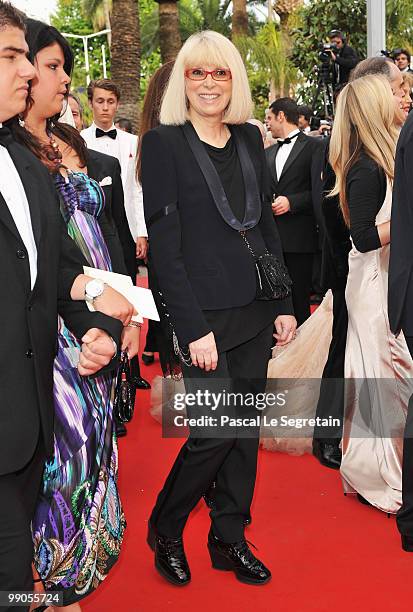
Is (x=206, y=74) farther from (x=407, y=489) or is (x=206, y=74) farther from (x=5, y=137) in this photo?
(x=407, y=489)

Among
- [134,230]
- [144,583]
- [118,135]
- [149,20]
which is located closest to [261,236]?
[144,583]

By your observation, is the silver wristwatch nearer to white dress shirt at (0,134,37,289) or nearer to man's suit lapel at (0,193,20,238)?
white dress shirt at (0,134,37,289)

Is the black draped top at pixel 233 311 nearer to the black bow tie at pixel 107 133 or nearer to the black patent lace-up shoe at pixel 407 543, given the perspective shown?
the black patent lace-up shoe at pixel 407 543

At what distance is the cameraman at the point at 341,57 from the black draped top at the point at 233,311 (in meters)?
5.29

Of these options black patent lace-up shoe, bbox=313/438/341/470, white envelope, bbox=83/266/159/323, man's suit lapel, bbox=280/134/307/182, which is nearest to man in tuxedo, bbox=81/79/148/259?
man's suit lapel, bbox=280/134/307/182

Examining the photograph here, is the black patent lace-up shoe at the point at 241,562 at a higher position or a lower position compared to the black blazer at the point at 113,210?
lower

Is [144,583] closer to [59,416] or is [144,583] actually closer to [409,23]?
[59,416]

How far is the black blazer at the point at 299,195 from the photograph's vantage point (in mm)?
6430

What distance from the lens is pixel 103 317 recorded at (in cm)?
225

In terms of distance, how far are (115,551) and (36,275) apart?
4.12ft

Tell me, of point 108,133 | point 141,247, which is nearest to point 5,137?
point 141,247

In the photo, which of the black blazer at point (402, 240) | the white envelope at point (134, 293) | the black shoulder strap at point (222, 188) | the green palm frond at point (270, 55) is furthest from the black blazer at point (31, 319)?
the green palm frond at point (270, 55)

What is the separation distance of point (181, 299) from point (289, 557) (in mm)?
1225

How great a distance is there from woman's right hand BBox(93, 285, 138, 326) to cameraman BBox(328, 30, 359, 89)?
6378 millimetres
